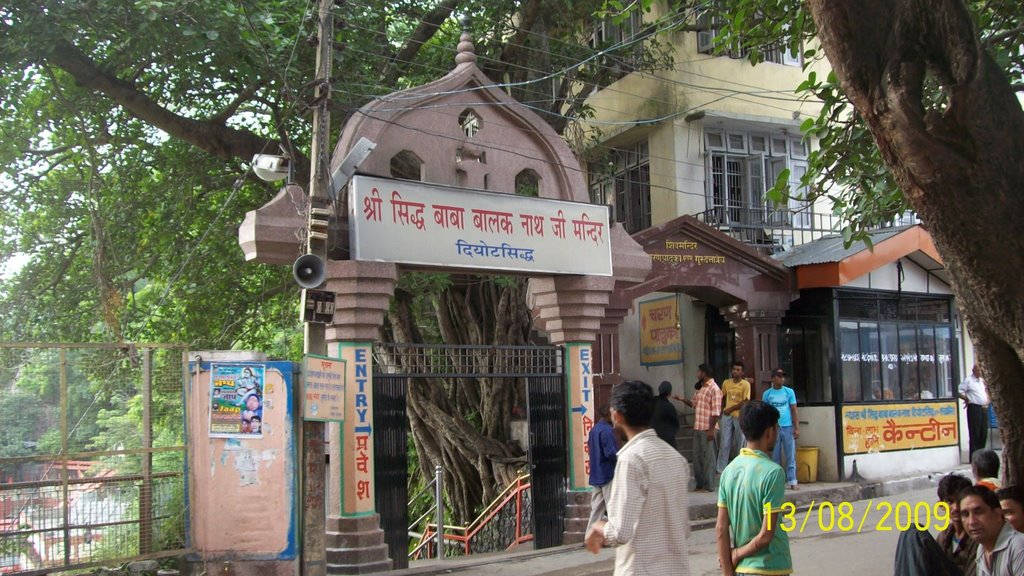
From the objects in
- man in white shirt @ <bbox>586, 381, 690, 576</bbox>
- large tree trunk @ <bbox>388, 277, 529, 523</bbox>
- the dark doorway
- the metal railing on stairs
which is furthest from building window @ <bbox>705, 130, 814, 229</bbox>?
man in white shirt @ <bbox>586, 381, 690, 576</bbox>

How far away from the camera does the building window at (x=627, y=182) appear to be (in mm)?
16812

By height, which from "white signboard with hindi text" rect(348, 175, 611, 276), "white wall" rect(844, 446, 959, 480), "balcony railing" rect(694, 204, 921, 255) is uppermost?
"balcony railing" rect(694, 204, 921, 255)

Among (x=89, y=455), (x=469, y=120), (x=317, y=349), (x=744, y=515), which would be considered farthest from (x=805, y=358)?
(x=744, y=515)

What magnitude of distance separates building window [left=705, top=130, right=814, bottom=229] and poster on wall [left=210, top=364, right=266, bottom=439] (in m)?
9.51

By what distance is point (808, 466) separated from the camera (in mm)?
14016

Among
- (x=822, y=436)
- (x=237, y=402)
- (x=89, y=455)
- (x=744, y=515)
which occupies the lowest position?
(x=822, y=436)

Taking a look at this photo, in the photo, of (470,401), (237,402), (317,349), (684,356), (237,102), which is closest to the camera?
(237,402)

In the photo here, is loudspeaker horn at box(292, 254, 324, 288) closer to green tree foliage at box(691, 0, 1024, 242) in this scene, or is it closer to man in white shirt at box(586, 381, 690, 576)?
green tree foliage at box(691, 0, 1024, 242)

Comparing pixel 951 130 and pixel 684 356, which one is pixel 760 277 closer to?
pixel 684 356

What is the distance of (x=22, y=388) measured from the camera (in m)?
7.54

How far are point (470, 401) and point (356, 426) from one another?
640 centimetres

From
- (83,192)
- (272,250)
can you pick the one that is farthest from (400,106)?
(83,192)

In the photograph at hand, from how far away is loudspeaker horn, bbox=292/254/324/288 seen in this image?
810 centimetres

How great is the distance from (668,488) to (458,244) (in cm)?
592
